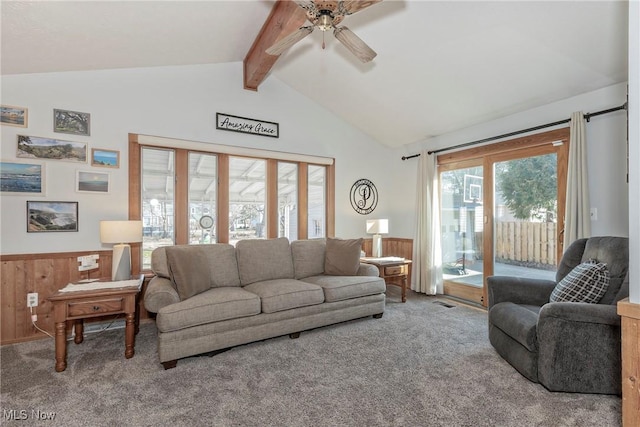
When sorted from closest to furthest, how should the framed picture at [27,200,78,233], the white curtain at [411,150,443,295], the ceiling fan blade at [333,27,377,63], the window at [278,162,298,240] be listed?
the ceiling fan blade at [333,27,377,63]
the framed picture at [27,200,78,233]
the window at [278,162,298,240]
the white curtain at [411,150,443,295]

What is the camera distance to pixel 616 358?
6.40 feet

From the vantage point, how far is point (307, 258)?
3.76 m

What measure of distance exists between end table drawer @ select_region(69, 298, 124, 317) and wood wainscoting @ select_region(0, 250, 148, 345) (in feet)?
2.84

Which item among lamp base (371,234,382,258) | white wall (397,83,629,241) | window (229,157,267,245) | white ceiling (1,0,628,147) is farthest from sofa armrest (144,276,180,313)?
white wall (397,83,629,241)

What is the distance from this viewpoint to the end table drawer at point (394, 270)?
13.6ft

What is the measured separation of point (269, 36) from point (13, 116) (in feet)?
8.33

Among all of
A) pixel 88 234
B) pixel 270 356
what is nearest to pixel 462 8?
pixel 270 356

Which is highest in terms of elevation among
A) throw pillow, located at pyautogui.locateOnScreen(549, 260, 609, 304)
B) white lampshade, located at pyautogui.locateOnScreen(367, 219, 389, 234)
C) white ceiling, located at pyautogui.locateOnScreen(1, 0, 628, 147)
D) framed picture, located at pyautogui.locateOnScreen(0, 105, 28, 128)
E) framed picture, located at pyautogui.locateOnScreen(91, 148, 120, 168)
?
white ceiling, located at pyautogui.locateOnScreen(1, 0, 628, 147)

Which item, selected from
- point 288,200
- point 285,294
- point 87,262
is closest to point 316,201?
point 288,200

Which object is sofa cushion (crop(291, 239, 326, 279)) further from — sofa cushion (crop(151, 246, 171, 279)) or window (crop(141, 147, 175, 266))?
window (crop(141, 147, 175, 266))

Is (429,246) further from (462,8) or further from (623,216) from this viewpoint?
(462,8)

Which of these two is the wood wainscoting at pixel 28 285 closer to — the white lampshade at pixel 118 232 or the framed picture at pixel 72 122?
the white lampshade at pixel 118 232

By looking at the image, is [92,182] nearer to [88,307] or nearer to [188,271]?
[88,307]

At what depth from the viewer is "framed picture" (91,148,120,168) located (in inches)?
124
